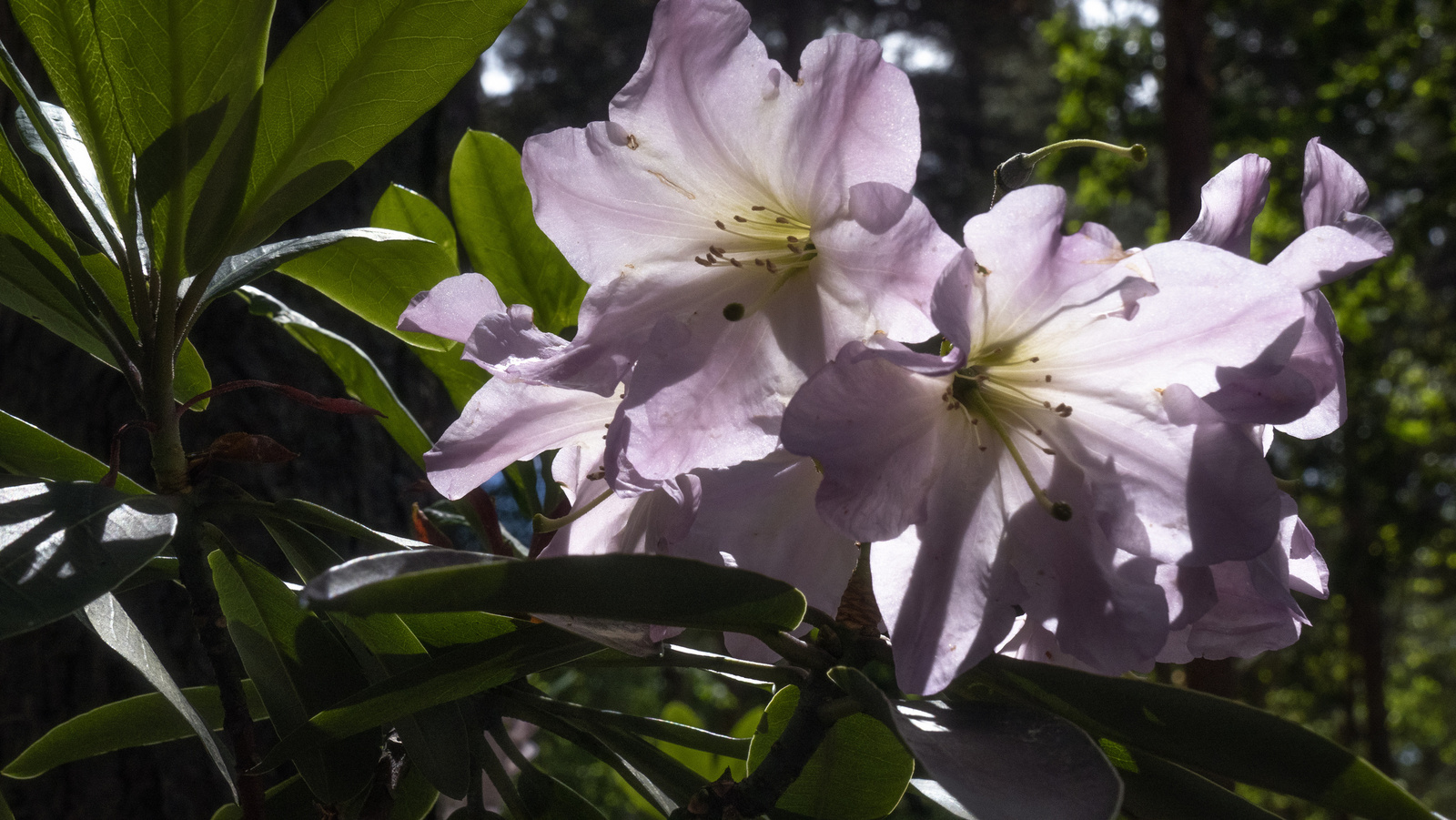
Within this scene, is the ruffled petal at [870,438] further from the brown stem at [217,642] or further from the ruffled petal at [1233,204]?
the brown stem at [217,642]

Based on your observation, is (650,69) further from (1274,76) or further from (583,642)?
(1274,76)

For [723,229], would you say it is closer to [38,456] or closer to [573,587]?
[573,587]

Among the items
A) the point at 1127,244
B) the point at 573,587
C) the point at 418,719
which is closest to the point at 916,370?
the point at 573,587

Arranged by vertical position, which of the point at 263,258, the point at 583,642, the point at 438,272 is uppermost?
the point at 263,258

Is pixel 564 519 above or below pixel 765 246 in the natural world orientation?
below

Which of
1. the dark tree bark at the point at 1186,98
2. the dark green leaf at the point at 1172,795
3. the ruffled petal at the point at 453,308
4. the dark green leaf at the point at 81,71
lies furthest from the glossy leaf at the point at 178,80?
the dark tree bark at the point at 1186,98

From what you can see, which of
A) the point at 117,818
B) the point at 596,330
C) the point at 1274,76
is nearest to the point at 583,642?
the point at 596,330
